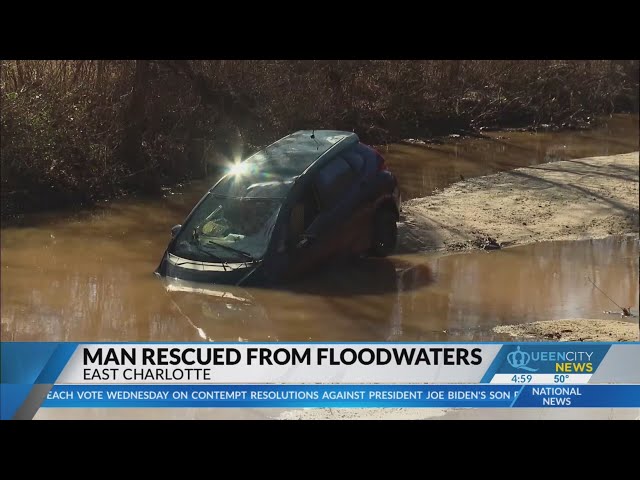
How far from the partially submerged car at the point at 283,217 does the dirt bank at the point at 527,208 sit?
3.74 feet

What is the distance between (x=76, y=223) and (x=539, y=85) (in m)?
6.93

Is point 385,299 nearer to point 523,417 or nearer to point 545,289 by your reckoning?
point 545,289

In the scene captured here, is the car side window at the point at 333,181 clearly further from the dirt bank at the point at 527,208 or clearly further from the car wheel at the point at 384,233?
the dirt bank at the point at 527,208

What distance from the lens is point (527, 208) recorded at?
13.1 meters

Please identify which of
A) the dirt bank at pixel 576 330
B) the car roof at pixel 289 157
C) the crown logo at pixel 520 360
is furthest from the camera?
the car roof at pixel 289 157

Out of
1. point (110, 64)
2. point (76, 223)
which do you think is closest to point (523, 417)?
point (76, 223)

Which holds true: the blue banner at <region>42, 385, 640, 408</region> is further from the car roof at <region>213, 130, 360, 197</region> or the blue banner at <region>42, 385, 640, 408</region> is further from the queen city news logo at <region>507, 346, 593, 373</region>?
the car roof at <region>213, 130, 360, 197</region>

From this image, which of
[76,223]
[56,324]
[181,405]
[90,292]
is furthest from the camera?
[76,223]

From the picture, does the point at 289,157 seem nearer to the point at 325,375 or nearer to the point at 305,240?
the point at 305,240

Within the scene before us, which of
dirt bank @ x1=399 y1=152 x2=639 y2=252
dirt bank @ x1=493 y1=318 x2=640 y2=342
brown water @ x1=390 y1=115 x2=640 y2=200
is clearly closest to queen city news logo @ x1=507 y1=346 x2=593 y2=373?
dirt bank @ x1=493 y1=318 x2=640 y2=342

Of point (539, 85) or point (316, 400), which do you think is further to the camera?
point (539, 85)

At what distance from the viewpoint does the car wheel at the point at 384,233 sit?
1090cm

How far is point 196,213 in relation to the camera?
10.0 meters

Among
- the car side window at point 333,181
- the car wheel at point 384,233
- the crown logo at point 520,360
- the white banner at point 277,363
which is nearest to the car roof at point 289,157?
the car side window at point 333,181
